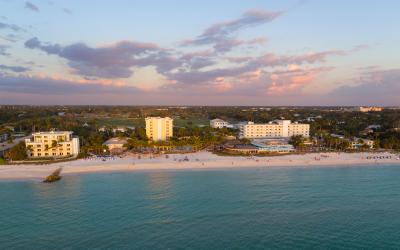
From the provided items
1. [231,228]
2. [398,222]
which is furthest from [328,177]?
[231,228]

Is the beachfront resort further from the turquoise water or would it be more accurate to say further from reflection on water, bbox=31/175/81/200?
the turquoise water

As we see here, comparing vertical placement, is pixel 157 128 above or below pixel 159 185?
above

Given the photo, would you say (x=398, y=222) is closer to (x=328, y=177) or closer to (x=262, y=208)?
(x=262, y=208)

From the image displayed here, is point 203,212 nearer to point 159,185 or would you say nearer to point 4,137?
point 159,185

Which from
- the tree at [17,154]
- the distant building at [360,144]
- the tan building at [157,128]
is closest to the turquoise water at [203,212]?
the tree at [17,154]

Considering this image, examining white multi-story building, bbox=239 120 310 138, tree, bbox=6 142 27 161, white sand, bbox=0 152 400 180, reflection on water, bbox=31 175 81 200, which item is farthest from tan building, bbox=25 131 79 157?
white multi-story building, bbox=239 120 310 138

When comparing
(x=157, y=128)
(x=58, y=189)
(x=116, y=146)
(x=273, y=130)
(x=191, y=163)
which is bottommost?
(x=58, y=189)

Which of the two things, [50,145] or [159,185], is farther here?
[50,145]

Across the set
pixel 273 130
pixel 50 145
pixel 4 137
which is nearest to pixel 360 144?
pixel 273 130

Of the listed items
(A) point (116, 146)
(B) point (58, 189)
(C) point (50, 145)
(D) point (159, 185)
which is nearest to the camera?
(B) point (58, 189)
